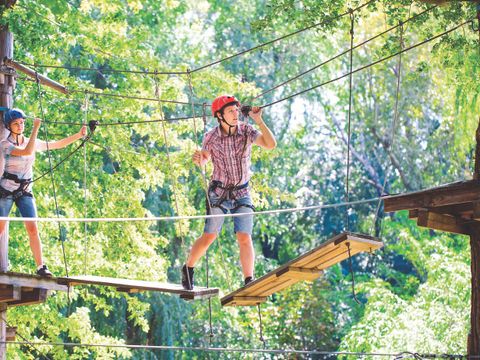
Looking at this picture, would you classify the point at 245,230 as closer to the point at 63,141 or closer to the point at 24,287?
the point at 63,141

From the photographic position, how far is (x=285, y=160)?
1836cm

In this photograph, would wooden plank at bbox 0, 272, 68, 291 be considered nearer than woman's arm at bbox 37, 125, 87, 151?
Yes

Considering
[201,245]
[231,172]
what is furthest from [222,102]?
[201,245]

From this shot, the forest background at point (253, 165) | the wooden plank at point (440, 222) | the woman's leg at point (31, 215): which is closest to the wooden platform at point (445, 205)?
the wooden plank at point (440, 222)

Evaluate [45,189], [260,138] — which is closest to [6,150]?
[260,138]

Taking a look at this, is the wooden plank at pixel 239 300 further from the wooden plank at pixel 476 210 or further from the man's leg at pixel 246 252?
the wooden plank at pixel 476 210

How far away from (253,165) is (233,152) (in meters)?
11.1

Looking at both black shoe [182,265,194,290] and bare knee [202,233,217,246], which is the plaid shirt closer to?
bare knee [202,233,217,246]

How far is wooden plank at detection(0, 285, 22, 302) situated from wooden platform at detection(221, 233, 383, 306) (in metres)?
1.68

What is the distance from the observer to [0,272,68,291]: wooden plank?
7.76 m

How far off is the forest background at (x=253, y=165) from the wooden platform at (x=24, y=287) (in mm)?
329

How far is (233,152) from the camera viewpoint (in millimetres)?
7012

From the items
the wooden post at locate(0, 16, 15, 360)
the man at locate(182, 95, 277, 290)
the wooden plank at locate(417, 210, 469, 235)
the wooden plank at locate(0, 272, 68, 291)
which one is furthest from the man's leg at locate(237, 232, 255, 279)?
the wooden post at locate(0, 16, 15, 360)

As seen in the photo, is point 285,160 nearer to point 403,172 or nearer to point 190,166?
point 403,172
